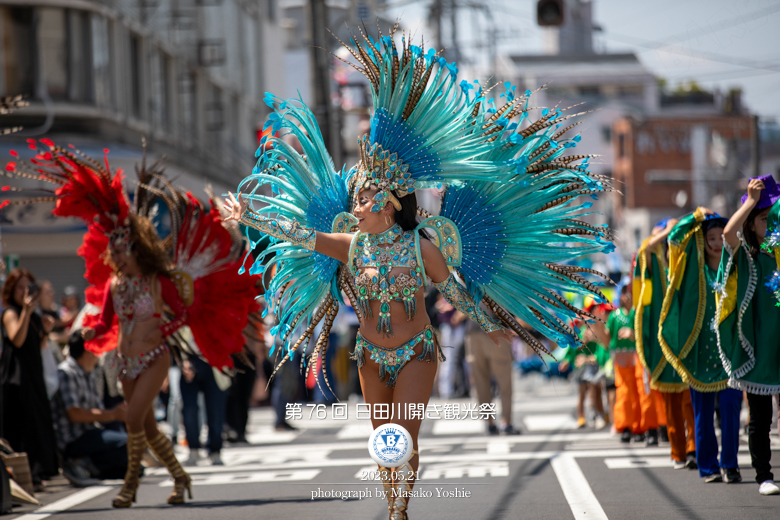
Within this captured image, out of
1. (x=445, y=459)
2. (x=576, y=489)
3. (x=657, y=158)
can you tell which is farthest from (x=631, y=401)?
(x=657, y=158)

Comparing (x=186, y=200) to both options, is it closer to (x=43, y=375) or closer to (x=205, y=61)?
(x=43, y=375)

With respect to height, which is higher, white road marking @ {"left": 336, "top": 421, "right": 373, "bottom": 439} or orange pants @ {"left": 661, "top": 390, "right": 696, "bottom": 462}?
orange pants @ {"left": 661, "top": 390, "right": 696, "bottom": 462}

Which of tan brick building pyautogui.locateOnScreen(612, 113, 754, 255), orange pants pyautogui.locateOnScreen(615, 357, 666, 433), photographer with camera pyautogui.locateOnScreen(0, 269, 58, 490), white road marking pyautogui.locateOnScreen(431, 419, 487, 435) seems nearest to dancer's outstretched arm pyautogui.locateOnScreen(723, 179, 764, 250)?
orange pants pyautogui.locateOnScreen(615, 357, 666, 433)

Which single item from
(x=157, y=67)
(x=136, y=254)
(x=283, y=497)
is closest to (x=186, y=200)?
(x=136, y=254)

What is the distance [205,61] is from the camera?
25.3 m

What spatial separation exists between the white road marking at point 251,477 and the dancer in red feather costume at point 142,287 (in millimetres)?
974

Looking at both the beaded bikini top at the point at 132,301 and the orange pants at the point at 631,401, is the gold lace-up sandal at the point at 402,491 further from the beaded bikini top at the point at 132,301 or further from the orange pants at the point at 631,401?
the orange pants at the point at 631,401

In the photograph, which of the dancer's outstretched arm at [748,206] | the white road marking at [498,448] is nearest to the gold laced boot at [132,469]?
the white road marking at [498,448]

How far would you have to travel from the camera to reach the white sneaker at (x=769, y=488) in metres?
6.32

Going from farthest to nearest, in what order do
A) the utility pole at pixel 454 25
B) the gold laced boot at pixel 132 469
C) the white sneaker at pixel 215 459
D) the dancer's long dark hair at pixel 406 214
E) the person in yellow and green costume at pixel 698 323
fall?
the utility pole at pixel 454 25
the white sneaker at pixel 215 459
the gold laced boot at pixel 132 469
the person in yellow and green costume at pixel 698 323
the dancer's long dark hair at pixel 406 214

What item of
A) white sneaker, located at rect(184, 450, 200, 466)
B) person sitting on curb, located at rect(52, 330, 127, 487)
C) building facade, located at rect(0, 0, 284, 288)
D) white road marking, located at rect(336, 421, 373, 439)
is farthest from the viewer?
building facade, located at rect(0, 0, 284, 288)

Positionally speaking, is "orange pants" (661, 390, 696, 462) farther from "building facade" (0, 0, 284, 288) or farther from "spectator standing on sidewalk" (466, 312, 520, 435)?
"building facade" (0, 0, 284, 288)

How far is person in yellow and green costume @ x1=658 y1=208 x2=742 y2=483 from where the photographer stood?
23.2 ft

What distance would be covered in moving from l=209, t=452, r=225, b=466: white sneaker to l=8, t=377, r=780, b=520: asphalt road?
3.4 inches
